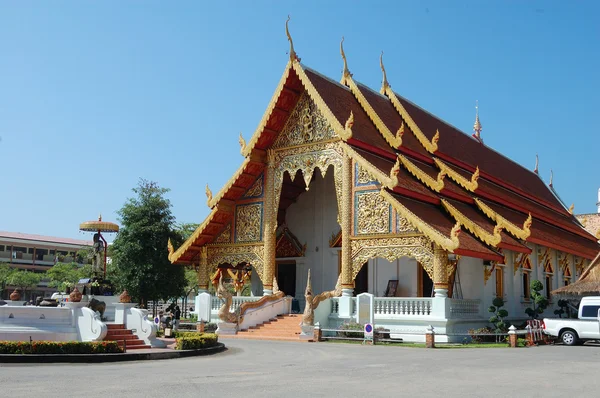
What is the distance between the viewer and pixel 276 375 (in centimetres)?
1007

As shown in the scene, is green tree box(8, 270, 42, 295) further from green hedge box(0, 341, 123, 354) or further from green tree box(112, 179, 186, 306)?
green hedge box(0, 341, 123, 354)

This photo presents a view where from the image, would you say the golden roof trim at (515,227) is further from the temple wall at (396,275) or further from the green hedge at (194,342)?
the green hedge at (194,342)

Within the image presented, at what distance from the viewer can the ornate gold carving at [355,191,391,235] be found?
2011 cm

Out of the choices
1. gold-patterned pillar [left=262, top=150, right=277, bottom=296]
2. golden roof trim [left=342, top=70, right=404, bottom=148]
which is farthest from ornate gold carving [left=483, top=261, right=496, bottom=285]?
gold-patterned pillar [left=262, top=150, right=277, bottom=296]

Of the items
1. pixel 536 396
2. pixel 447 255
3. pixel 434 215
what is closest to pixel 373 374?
pixel 536 396

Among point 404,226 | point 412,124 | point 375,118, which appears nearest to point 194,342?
point 404,226

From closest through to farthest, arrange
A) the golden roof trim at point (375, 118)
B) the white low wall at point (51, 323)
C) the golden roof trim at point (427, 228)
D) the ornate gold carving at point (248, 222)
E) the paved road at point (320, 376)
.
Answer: the paved road at point (320, 376)
the white low wall at point (51, 323)
the golden roof trim at point (427, 228)
the golden roof trim at point (375, 118)
the ornate gold carving at point (248, 222)

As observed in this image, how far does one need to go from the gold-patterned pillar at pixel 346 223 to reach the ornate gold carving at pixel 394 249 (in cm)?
16

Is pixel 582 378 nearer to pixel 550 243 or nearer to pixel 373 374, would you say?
pixel 373 374

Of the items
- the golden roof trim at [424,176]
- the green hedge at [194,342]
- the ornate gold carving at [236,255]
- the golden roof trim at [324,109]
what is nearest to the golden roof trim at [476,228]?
the golden roof trim at [424,176]

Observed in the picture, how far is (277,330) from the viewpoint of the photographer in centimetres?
2062

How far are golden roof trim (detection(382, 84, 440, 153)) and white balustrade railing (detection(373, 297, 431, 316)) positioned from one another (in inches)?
266

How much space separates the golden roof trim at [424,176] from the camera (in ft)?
Result: 68.5

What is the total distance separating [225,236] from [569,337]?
11.5 m
